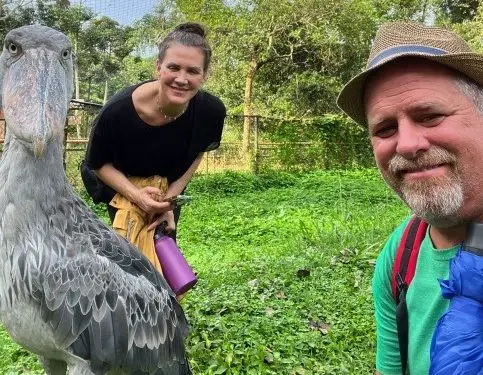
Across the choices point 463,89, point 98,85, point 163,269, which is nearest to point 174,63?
point 163,269

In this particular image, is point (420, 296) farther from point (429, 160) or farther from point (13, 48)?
point (13, 48)

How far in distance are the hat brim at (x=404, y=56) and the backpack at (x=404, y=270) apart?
0.36 metres

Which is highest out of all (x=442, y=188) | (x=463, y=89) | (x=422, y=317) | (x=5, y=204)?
(x=463, y=89)

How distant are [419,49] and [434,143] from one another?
23cm

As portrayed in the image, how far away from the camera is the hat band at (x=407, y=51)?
1401 mm

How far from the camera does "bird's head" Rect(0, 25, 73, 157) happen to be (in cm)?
162

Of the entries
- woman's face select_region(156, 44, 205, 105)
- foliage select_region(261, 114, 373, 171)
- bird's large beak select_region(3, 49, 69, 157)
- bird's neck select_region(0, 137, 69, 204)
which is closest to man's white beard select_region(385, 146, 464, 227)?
bird's large beak select_region(3, 49, 69, 157)

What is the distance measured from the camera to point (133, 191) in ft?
9.39

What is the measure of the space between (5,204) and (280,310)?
8.02ft

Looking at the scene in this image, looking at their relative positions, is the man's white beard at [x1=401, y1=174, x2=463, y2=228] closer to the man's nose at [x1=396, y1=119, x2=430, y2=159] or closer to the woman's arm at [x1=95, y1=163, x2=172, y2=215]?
the man's nose at [x1=396, y1=119, x2=430, y2=159]

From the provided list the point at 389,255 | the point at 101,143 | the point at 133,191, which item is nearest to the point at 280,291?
the point at 133,191

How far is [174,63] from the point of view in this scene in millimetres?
2824

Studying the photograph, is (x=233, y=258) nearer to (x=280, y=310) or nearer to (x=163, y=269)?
(x=280, y=310)

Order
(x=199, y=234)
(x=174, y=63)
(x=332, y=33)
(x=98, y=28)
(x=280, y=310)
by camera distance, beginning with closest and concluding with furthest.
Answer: (x=174, y=63) → (x=280, y=310) → (x=199, y=234) → (x=332, y=33) → (x=98, y=28)
